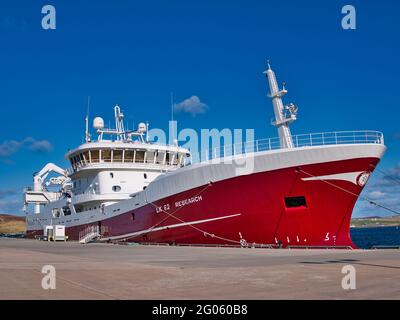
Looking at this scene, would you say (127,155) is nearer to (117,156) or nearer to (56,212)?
(117,156)

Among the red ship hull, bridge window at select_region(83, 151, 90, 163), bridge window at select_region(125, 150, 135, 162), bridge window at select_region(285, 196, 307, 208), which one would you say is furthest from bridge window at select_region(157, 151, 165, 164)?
bridge window at select_region(285, 196, 307, 208)

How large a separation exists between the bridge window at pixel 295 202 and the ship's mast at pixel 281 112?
4015 millimetres

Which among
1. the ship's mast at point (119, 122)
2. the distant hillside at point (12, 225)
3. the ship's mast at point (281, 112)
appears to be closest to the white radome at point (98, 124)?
the ship's mast at point (119, 122)

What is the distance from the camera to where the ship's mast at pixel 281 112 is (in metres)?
23.4

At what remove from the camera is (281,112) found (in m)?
24.2

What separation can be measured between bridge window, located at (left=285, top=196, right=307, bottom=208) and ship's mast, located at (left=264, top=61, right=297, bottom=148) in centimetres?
401

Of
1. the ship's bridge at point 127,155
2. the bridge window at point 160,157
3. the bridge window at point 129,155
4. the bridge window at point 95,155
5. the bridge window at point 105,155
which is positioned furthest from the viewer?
the bridge window at point 160,157

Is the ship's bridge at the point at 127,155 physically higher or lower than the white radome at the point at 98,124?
lower

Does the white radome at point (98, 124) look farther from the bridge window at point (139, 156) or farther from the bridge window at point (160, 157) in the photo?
the bridge window at point (160, 157)

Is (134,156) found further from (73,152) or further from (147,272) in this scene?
(147,272)

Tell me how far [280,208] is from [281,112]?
20.9ft

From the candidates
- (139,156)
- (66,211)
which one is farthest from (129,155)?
(66,211)

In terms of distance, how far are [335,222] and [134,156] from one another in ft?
55.5

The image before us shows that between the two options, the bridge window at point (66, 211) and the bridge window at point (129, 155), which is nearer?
the bridge window at point (129, 155)
